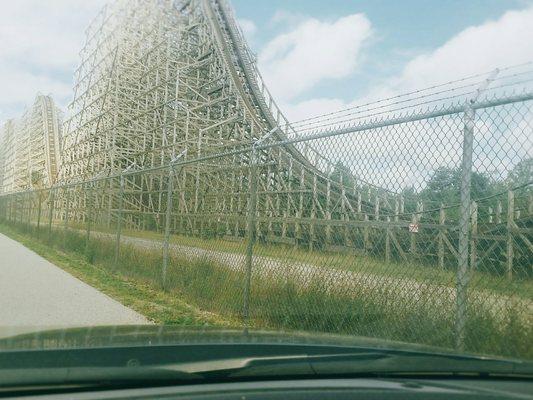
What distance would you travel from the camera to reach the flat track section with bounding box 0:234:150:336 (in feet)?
19.5

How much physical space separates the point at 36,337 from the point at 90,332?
0.85ft

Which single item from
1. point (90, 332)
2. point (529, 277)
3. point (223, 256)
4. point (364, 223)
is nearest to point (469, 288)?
point (529, 277)

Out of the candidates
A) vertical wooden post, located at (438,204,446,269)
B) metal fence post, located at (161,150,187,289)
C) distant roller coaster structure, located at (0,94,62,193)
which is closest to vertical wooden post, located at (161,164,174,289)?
metal fence post, located at (161,150,187,289)

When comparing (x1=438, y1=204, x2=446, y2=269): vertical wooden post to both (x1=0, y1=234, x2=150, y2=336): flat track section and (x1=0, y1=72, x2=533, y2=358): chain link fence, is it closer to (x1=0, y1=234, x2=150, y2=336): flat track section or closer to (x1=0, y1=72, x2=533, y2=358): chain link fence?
(x1=0, y1=72, x2=533, y2=358): chain link fence

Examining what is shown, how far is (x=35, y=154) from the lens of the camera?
55.8 meters

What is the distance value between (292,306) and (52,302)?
3345 mm

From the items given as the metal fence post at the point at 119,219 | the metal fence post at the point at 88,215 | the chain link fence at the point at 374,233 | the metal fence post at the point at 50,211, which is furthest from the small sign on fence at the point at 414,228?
the metal fence post at the point at 50,211

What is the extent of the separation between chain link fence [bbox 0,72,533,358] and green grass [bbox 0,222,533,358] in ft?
0.04

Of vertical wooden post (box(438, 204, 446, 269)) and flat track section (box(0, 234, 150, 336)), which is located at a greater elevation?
vertical wooden post (box(438, 204, 446, 269))

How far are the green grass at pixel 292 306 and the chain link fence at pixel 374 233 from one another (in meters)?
0.01

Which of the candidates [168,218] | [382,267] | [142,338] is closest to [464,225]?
[382,267]

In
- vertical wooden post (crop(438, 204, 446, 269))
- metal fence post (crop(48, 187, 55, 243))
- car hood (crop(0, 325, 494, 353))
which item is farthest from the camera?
metal fence post (crop(48, 187, 55, 243))

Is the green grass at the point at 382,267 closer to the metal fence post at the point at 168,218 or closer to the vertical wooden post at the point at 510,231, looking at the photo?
the vertical wooden post at the point at 510,231

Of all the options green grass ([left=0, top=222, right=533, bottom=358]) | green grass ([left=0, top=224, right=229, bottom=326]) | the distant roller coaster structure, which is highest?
the distant roller coaster structure
